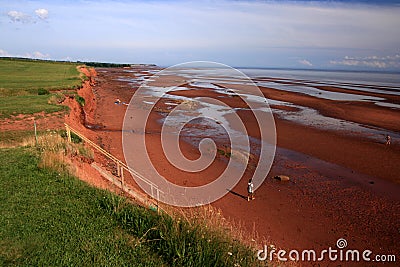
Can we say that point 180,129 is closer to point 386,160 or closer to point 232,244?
point 386,160

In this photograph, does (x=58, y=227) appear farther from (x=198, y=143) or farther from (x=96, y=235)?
(x=198, y=143)

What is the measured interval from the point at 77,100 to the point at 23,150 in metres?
16.8

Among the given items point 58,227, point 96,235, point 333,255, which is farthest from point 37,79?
point 333,255

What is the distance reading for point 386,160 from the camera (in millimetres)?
16734

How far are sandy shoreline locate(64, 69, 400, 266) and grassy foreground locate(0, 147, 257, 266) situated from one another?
13.8ft

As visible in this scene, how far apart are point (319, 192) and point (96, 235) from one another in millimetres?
10060

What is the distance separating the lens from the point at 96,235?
5.72 m

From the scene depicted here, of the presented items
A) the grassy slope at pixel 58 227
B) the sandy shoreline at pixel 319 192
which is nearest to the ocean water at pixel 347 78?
the sandy shoreline at pixel 319 192

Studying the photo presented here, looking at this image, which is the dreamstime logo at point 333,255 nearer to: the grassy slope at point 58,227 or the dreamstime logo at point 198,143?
the dreamstime logo at point 198,143

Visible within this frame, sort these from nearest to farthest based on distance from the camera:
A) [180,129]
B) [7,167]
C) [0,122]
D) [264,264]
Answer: [264,264]
[7,167]
[0,122]
[180,129]

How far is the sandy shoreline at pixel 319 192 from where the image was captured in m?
9.66

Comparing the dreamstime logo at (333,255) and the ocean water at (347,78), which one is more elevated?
the ocean water at (347,78)

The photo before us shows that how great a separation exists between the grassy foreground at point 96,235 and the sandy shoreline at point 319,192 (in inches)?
166

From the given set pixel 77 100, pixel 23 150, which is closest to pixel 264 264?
pixel 23 150
